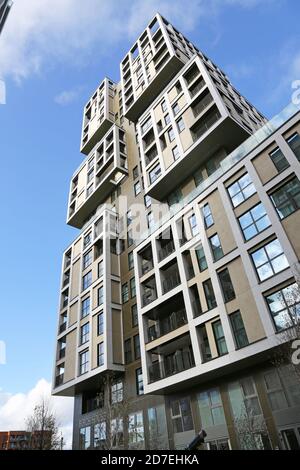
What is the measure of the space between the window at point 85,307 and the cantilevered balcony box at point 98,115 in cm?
3075

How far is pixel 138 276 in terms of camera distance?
30031 mm

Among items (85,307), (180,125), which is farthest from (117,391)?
(180,125)

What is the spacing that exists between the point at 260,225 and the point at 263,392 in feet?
32.3

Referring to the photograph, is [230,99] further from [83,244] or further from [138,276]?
[83,244]

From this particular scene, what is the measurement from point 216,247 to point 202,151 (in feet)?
38.5

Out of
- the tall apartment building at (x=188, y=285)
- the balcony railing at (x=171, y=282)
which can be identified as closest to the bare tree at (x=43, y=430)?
the tall apartment building at (x=188, y=285)

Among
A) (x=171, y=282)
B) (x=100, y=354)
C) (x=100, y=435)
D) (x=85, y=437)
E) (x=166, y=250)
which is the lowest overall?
(x=100, y=435)

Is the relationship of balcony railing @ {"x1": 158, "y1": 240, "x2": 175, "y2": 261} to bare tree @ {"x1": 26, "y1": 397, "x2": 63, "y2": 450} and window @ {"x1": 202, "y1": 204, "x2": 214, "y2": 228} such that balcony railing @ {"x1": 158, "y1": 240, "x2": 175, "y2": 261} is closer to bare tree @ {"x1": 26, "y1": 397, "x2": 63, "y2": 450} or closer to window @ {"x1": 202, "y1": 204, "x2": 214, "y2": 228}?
window @ {"x1": 202, "y1": 204, "x2": 214, "y2": 228}

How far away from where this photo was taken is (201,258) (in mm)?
24594

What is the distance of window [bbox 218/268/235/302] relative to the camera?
69.8ft

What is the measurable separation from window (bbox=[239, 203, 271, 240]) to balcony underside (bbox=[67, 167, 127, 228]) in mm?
25886

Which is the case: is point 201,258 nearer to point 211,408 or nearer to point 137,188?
point 211,408

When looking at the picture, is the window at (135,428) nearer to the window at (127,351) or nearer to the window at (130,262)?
the window at (127,351)
